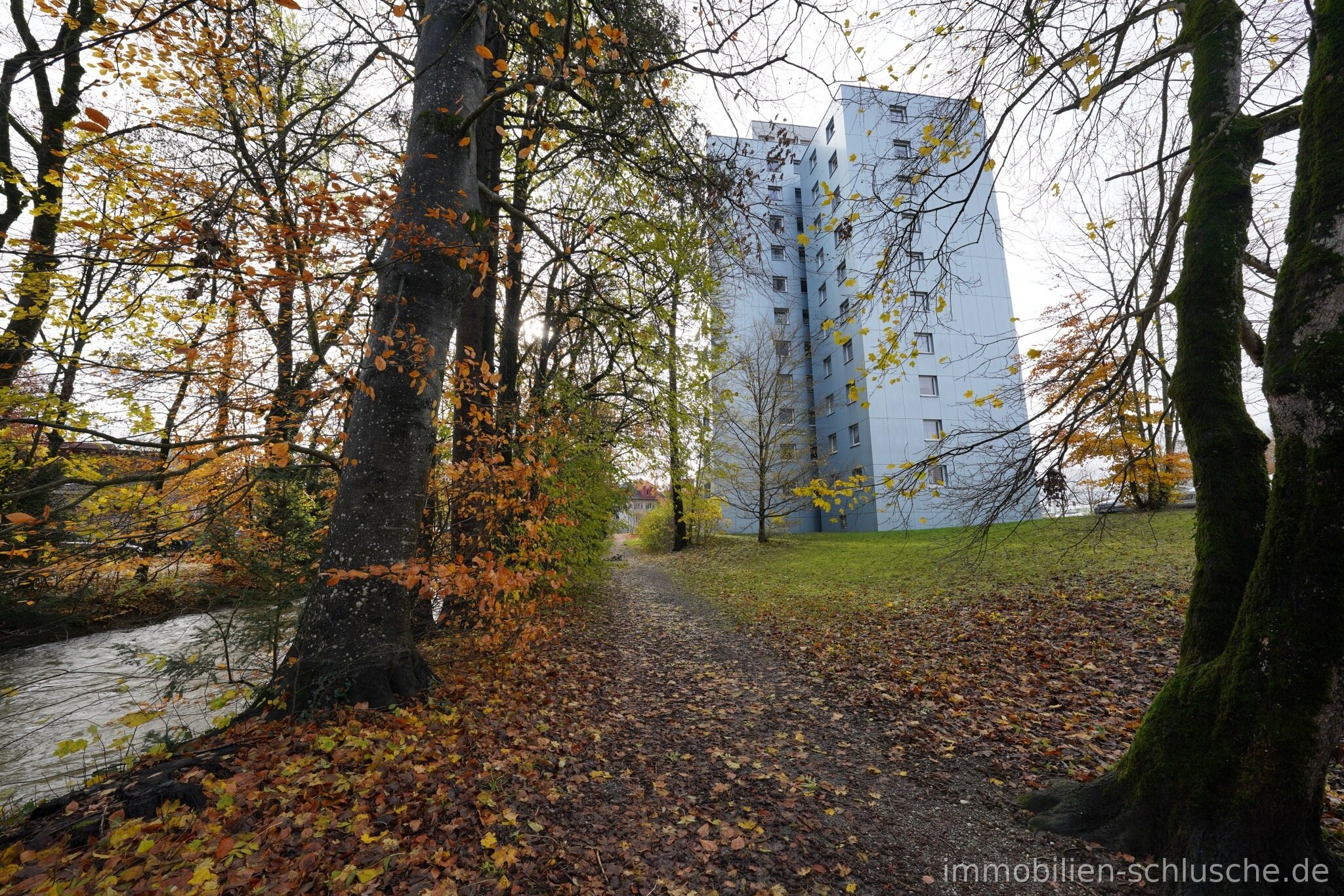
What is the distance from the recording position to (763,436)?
20672 mm

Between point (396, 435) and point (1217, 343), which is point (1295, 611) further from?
point (396, 435)

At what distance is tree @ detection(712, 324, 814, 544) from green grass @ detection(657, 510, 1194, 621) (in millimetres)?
4185

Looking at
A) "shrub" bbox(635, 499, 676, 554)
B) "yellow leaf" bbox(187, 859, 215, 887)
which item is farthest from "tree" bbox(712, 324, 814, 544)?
→ "yellow leaf" bbox(187, 859, 215, 887)

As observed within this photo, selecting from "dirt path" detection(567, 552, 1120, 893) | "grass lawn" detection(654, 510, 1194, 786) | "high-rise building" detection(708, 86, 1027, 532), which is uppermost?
"high-rise building" detection(708, 86, 1027, 532)

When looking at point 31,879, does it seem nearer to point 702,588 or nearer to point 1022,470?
point 1022,470

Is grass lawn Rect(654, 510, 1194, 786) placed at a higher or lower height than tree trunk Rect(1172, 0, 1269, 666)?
lower

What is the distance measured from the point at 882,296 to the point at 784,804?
4143mm

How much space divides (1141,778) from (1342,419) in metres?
2.09

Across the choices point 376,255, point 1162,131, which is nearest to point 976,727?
point 1162,131

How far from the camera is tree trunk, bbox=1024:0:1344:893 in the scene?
214cm

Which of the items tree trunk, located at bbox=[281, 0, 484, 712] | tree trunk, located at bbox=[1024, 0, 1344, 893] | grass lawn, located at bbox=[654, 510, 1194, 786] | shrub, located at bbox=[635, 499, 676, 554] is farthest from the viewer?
shrub, located at bbox=[635, 499, 676, 554]

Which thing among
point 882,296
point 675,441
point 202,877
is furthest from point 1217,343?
point 675,441

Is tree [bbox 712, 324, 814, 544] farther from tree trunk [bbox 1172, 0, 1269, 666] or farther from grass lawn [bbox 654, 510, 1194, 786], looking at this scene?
tree trunk [bbox 1172, 0, 1269, 666]

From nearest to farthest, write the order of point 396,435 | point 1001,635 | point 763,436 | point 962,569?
point 396,435 → point 1001,635 → point 962,569 → point 763,436
